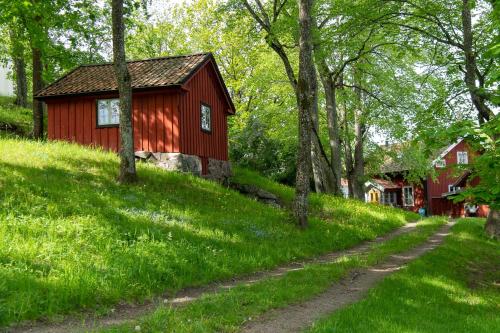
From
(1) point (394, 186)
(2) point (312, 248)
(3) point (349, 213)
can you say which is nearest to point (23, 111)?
(3) point (349, 213)

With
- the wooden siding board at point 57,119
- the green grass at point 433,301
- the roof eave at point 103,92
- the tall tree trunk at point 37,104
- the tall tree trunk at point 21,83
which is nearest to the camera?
the green grass at point 433,301

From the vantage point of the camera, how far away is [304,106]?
15031 mm

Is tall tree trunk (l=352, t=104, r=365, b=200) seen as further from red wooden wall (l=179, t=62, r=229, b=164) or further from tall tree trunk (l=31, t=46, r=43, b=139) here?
tall tree trunk (l=31, t=46, r=43, b=139)

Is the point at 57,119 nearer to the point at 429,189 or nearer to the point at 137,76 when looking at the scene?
the point at 137,76

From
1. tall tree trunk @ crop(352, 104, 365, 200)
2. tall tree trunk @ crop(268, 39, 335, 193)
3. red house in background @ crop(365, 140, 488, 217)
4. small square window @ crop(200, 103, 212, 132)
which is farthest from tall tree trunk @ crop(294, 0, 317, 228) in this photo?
red house in background @ crop(365, 140, 488, 217)

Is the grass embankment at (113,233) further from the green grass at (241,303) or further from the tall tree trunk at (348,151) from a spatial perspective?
the tall tree trunk at (348,151)

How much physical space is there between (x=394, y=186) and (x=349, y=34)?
33.0 metres

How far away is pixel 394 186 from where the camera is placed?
4812cm

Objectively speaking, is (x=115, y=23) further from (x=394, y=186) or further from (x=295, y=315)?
(x=394, y=186)

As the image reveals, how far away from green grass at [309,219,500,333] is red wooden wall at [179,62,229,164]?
432 inches

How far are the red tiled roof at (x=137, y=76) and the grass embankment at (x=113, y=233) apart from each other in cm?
418

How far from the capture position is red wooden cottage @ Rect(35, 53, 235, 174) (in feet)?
64.4

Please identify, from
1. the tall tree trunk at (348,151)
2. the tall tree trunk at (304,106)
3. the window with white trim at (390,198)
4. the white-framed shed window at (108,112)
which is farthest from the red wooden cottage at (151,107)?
the window with white trim at (390,198)

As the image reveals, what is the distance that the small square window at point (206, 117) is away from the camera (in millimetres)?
21889
